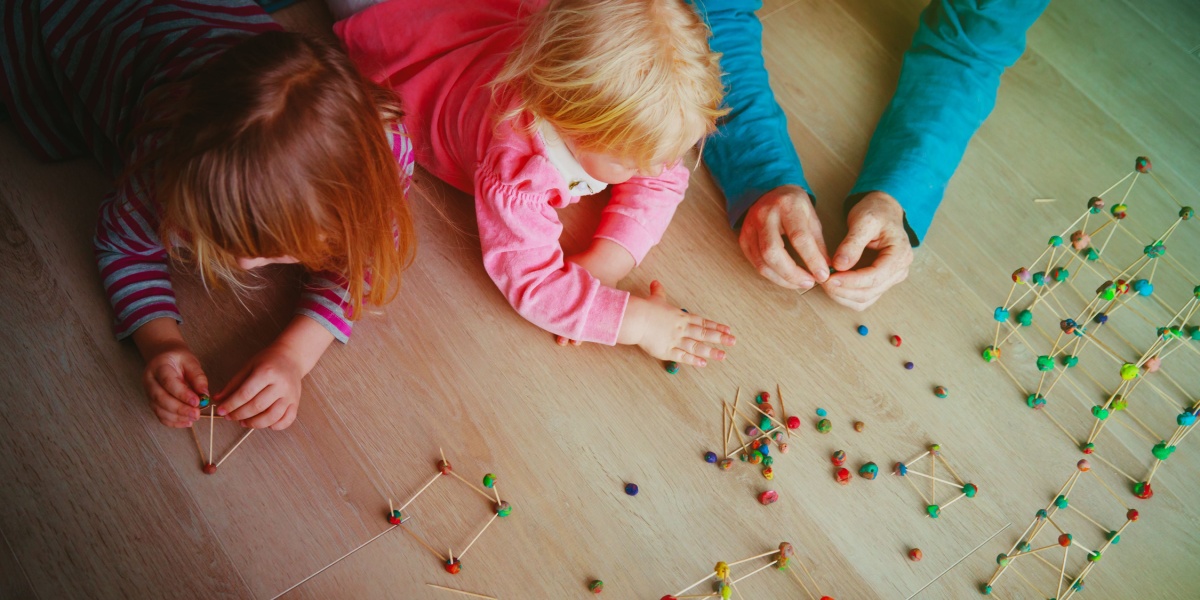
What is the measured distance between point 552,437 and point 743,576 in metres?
0.32

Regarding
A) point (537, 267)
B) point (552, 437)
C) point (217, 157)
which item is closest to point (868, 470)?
point (552, 437)

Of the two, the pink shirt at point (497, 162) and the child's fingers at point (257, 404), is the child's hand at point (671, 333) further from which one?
the child's fingers at point (257, 404)

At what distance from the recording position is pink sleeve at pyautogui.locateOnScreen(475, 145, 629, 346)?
109 centimetres

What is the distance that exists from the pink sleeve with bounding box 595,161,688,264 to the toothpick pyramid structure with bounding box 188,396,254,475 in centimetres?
59

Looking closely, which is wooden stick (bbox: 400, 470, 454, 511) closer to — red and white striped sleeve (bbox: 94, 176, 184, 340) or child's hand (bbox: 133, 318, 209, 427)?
child's hand (bbox: 133, 318, 209, 427)

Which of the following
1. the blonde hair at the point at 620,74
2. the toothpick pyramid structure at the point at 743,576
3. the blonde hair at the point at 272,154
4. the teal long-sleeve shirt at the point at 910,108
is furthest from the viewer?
the teal long-sleeve shirt at the point at 910,108

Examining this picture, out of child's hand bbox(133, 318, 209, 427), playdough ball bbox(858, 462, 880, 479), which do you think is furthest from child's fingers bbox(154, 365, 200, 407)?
playdough ball bbox(858, 462, 880, 479)

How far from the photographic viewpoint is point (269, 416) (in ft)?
3.47

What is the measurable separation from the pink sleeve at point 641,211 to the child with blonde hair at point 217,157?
0.31 metres

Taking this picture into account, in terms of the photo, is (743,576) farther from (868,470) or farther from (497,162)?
(497,162)

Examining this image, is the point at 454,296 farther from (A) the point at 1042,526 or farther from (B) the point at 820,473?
(A) the point at 1042,526

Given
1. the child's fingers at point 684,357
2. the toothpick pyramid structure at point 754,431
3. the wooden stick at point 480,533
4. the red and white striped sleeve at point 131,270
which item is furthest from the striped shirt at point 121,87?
the toothpick pyramid structure at point 754,431

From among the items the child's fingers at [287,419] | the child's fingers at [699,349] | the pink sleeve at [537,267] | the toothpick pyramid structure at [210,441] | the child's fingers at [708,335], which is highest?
the pink sleeve at [537,267]

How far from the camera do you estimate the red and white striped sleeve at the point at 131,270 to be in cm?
104
